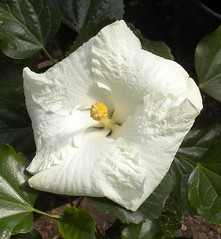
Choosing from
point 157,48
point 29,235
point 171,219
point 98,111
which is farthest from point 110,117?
point 171,219

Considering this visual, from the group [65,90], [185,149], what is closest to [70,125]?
[65,90]

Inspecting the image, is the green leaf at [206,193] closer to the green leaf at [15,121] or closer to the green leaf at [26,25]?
the green leaf at [15,121]

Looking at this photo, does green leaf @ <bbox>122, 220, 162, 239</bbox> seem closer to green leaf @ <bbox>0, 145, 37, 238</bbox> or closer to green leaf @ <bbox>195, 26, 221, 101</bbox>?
green leaf @ <bbox>0, 145, 37, 238</bbox>

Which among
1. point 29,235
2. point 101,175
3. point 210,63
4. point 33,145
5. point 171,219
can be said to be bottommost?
point 171,219

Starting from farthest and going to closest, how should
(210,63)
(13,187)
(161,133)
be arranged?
1. (210,63)
2. (13,187)
3. (161,133)

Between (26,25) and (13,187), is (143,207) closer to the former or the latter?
(13,187)

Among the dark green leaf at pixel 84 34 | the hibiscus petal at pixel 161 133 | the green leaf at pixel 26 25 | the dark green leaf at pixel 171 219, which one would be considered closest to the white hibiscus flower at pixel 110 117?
the hibiscus petal at pixel 161 133

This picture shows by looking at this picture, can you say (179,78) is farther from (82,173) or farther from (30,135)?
(30,135)
